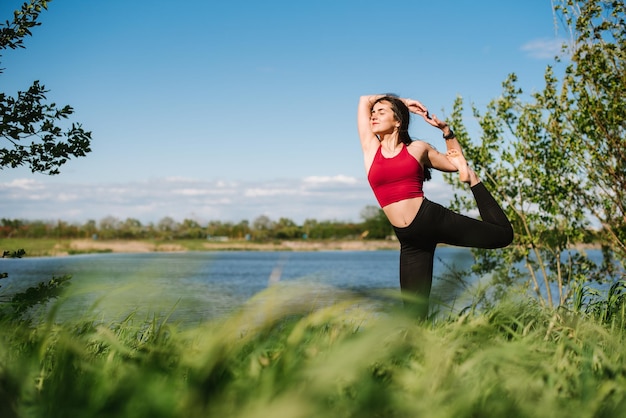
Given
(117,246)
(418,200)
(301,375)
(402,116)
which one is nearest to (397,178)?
(418,200)

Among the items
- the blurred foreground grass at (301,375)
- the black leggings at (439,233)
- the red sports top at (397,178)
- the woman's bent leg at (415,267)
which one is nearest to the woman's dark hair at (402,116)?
the red sports top at (397,178)

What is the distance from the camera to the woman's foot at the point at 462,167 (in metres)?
4.56

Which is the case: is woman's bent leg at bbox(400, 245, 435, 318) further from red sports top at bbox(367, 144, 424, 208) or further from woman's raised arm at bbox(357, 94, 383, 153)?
woman's raised arm at bbox(357, 94, 383, 153)

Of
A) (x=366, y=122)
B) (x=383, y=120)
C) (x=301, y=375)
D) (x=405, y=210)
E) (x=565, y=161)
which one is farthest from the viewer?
(x=565, y=161)

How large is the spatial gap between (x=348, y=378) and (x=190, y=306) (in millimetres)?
663

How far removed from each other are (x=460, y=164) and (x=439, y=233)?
561mm

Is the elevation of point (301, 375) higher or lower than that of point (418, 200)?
lower

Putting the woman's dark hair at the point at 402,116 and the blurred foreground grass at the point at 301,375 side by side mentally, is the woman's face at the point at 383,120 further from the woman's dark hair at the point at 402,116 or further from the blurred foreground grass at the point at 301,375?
the blurred foreground grass at the point at 301,375

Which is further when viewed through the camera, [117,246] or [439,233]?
[117,246]

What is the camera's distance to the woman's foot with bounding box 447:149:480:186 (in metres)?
4.56

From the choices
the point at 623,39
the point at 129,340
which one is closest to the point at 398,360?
the point at 129,340

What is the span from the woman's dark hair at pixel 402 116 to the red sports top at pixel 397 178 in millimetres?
213

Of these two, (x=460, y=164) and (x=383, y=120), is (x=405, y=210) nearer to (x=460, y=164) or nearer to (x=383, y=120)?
(x=460, y=164)

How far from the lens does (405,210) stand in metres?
4.55
